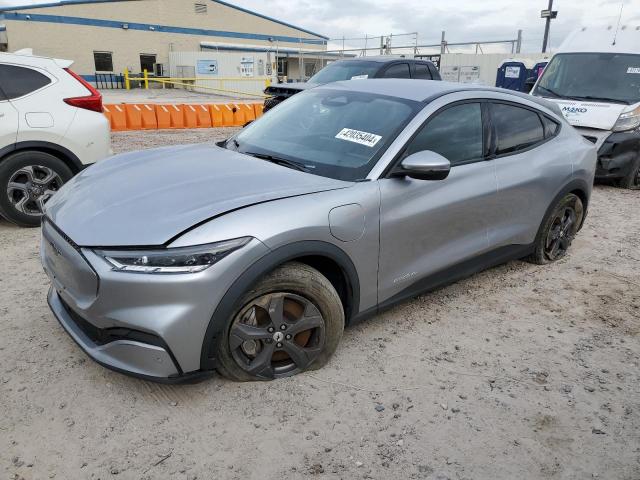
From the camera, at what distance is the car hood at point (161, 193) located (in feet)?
7.80

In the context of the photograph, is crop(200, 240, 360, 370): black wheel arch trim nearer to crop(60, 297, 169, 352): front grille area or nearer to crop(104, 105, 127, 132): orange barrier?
crop(60, 297, 169, 352): front grille area

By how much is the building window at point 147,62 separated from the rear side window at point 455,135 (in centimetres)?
3934

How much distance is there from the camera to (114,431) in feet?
7.93

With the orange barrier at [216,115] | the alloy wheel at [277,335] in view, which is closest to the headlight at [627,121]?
the alloy wheel at [277,335]

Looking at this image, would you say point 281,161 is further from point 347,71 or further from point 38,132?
point 347,71

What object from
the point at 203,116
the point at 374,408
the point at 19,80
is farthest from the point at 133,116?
the point at 374,408

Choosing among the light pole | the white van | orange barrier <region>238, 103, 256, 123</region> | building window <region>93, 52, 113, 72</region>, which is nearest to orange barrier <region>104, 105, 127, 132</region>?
orange barrier <region>238, 103, 256, 123</region>

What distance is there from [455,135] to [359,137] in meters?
0.72

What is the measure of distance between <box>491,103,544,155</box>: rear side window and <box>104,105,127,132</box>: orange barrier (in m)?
10.4

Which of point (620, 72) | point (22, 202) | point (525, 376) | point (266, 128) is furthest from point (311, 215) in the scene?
point (620, 72)

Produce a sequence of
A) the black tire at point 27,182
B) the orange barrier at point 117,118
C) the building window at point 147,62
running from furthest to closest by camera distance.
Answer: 1. the building window at point 147,62
2. the orange barrier at point 117,118
3. the black tire at point 27,182

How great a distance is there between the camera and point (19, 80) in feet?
16.3

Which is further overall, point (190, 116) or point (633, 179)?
point (190, 116)

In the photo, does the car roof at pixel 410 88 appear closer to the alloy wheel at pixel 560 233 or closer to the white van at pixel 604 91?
the alloy wheel at pixel 560 233
